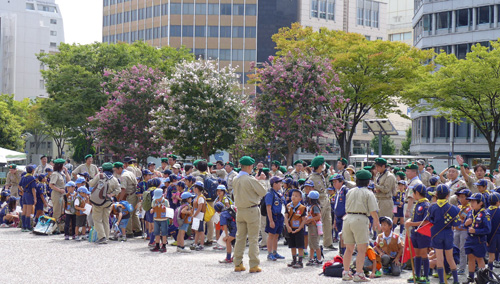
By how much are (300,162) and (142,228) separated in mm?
4890

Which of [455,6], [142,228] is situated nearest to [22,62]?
[455,6]

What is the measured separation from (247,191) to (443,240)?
3.48m

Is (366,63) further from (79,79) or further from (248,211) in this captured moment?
(248,211)

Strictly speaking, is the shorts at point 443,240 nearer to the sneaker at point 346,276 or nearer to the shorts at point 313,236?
the sneaker at point 346,276

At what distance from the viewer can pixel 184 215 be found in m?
13.5

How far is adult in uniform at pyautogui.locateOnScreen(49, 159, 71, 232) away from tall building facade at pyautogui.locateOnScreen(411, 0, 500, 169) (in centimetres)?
4009

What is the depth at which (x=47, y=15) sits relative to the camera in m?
127

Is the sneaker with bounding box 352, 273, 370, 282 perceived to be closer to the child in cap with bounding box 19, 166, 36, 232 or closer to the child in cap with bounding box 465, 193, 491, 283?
the child in cap with bounding box 465, 193, 491, 283

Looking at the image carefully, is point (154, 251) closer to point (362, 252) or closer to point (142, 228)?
point (142, 228)

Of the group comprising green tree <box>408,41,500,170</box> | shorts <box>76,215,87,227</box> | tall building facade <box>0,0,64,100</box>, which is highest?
tall building facade <box>0,0,64,100</box>

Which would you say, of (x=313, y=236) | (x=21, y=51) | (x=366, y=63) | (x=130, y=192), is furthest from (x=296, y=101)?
(x=21, y=51)

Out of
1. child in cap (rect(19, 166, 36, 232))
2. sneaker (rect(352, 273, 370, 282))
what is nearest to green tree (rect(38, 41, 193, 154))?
child in cap (rect(19, 166, 36, 232))

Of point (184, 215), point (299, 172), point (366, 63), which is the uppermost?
point (366, 63)

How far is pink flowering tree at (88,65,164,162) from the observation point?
120 ft
